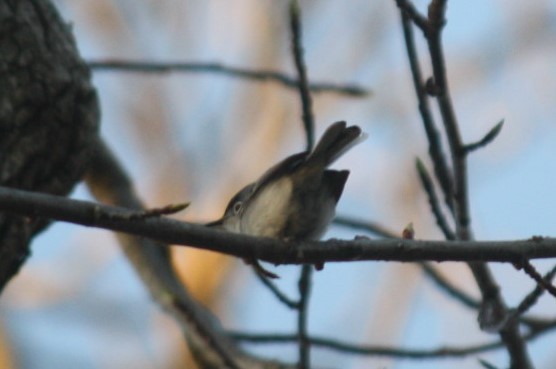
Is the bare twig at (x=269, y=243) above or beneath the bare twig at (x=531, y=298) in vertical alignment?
beneath

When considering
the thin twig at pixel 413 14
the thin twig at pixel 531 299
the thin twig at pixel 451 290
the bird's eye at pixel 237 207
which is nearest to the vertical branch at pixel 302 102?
the bird's eye at pixel 237 207

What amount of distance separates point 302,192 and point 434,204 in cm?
43

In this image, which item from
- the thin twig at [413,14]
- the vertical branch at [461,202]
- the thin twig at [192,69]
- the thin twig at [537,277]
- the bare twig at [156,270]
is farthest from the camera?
the thin twig at [192,69]

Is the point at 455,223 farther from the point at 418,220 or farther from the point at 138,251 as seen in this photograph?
the point at 418,220

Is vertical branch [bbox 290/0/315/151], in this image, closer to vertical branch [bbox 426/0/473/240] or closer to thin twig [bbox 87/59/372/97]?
vertical branch [bbox 426/0/473/240]

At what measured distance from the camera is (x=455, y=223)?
2.31 meters

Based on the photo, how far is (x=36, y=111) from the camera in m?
2.69

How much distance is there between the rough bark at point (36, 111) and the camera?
2625 mm

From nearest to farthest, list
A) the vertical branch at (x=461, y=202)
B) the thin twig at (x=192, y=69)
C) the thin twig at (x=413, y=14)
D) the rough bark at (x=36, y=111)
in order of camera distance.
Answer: the thin twig at (x=413, y=14) → the vertical branch at (x=461, y=202) → the rough bark at (x=36, y=111) → the thin twig at (x=192, y=69)

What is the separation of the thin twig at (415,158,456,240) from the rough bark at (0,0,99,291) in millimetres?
998

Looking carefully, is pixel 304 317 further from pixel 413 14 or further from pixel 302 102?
pixel 413 14

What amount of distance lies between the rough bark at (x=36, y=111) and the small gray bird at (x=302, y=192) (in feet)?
2.77

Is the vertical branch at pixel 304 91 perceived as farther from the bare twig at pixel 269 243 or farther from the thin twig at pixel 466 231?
the bare twig at pixel 269 243

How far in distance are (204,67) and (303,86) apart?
1157 millimetres
